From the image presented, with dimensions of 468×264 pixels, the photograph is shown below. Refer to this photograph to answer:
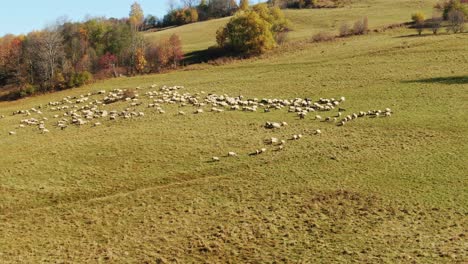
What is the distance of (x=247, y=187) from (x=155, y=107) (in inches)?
697

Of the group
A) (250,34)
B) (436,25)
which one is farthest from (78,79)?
(436,25)

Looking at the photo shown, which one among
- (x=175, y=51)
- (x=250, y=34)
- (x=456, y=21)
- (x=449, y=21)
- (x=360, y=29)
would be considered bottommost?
(x=175, y=51)

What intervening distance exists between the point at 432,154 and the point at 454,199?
19.3 feet

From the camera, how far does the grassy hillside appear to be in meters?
92.9

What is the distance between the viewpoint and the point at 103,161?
2938cm

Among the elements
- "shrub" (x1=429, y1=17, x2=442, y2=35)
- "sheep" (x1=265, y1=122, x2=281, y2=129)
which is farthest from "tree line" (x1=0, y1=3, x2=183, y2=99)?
"shrub" (x1=429, y1=17, x2=442, y2=35)

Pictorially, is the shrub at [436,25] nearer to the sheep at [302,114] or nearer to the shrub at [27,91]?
the sheep at [302,114]

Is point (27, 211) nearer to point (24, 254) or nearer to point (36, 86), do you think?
point (24, 254)

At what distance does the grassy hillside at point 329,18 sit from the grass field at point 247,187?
5386 cm

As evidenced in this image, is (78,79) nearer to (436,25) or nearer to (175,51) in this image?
(175,51)

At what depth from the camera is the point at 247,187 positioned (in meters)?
24.9

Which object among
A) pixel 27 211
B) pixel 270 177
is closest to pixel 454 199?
pixel 270 177

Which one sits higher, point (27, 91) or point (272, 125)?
point (27, 91)

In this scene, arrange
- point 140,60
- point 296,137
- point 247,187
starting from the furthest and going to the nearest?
point 140,60 → point 296,137 → point 247,187
